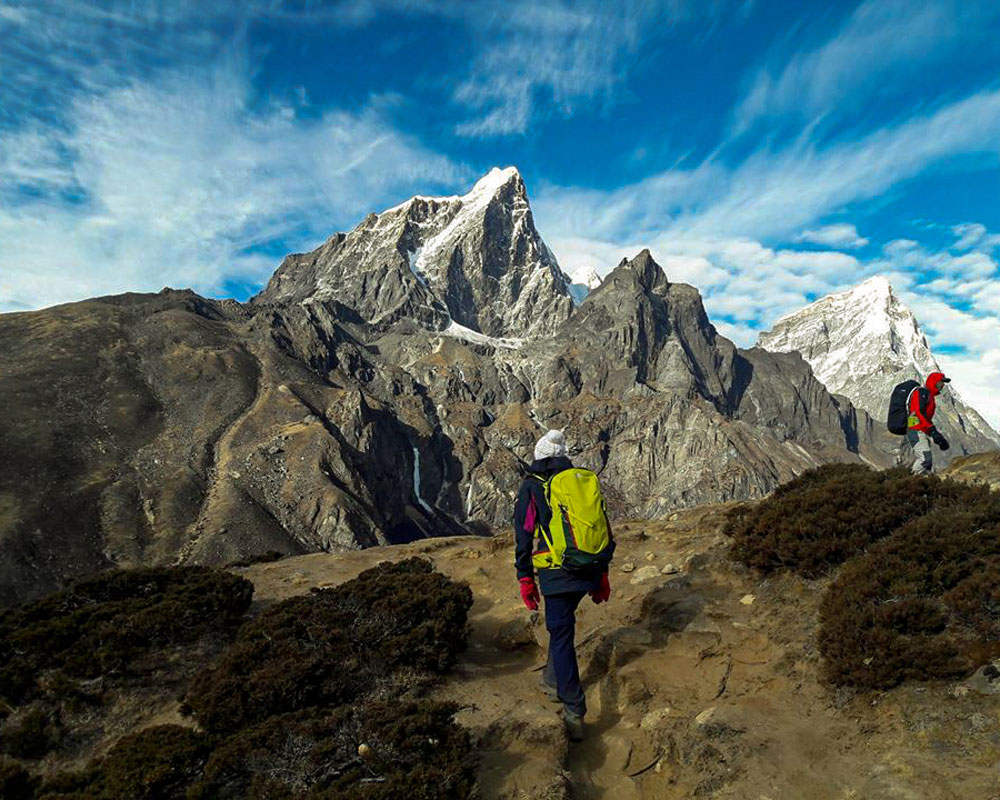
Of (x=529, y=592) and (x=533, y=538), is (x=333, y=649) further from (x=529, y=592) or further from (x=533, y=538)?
(x=533, y=538)

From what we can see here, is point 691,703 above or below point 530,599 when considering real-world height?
below

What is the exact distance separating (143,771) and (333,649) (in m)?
3.21

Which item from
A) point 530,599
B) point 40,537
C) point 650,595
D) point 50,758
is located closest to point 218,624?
point 50,758

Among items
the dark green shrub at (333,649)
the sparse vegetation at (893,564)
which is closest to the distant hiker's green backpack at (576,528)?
the dark green shrub at (333,649)

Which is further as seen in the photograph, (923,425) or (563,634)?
(923,425)

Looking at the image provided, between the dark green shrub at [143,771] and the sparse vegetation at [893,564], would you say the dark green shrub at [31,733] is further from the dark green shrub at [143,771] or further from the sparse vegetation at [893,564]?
the sparse vegetation at [893,564]

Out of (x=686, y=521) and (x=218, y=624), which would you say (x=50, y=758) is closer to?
(x=218, y=624)

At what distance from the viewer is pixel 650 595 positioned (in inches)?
457

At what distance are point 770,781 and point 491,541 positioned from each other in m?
14.7

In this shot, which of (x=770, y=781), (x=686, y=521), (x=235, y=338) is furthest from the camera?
(x=235, y=338)

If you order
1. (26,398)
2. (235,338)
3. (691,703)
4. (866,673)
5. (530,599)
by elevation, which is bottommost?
(691,703)

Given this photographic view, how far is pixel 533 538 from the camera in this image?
863cm

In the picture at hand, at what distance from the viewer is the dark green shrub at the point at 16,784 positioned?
6.79 metres

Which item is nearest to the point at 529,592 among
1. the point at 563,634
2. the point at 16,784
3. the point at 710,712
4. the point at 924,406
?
the point at 563,634
